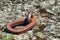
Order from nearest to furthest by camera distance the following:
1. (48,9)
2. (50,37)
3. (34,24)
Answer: (50,37)
(34,24)
(48,9)

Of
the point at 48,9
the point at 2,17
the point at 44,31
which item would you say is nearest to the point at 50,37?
the point at 44,31

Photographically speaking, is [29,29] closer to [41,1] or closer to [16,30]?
[16,30]

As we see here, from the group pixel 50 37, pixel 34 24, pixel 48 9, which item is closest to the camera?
pixel 50 37

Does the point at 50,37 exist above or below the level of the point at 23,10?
below

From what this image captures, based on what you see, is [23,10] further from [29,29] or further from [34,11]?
[29,29]

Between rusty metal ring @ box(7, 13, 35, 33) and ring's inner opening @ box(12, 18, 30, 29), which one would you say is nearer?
rusty metal ring @ box(7, 13, 35, 33)

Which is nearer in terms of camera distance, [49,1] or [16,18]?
[16,18]

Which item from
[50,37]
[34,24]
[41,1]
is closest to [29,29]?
[34,24]

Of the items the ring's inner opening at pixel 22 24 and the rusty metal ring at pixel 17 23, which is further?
the ring's inner opening at pixel 22 24

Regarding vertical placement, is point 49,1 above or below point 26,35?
above
